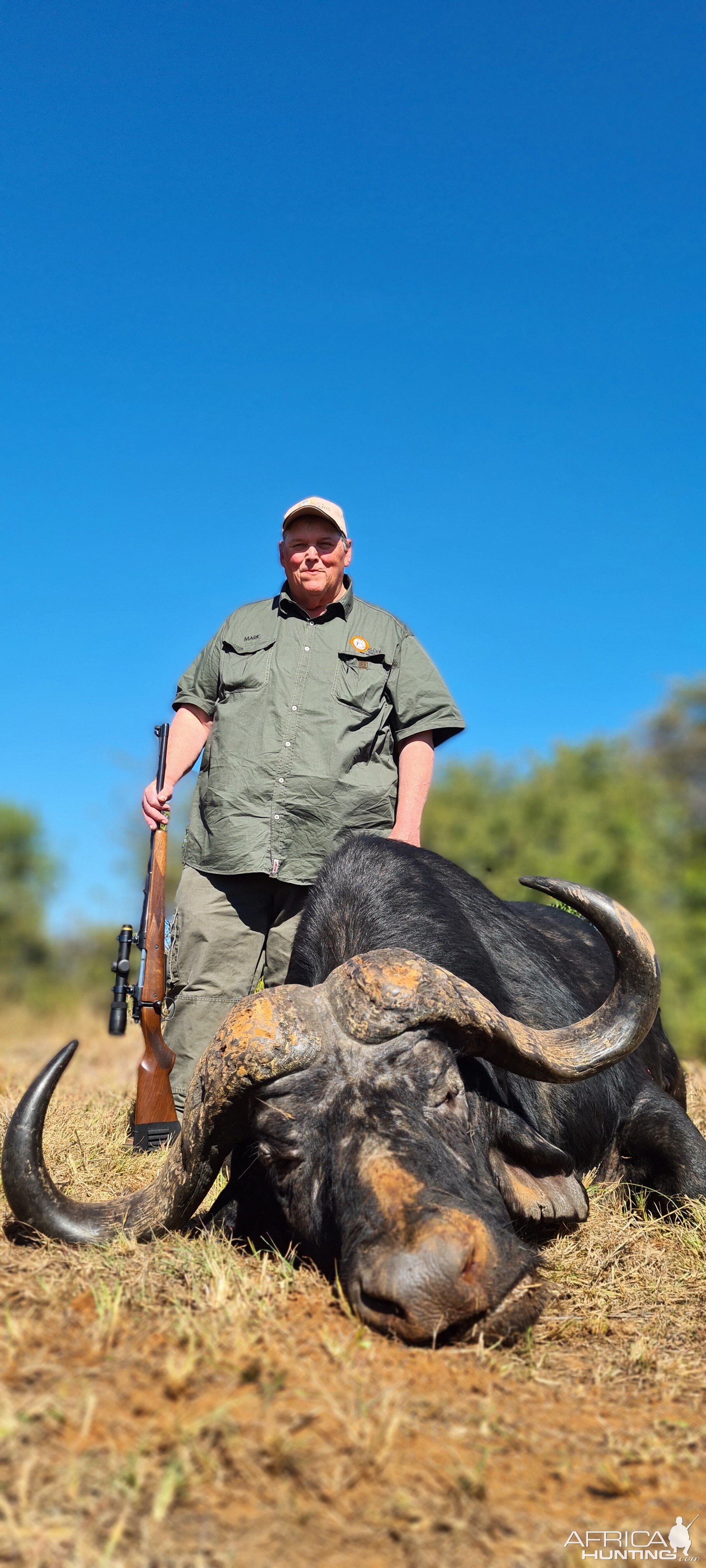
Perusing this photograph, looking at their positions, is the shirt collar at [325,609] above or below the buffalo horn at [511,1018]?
above

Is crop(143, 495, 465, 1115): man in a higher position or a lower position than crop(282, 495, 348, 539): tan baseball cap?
lower

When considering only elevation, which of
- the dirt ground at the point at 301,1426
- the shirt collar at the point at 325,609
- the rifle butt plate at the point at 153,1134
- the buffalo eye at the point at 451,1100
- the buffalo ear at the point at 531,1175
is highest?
the shirt collar at the point at 325,609

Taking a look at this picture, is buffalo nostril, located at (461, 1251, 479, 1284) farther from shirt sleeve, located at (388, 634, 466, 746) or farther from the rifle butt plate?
shirt sleeve, located at (388, 634, 466, 746)

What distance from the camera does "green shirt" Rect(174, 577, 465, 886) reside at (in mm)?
5547

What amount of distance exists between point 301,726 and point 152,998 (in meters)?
1.73

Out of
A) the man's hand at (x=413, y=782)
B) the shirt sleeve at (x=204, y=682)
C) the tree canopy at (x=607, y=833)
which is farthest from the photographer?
the tree canopy at (x=607, y=833)

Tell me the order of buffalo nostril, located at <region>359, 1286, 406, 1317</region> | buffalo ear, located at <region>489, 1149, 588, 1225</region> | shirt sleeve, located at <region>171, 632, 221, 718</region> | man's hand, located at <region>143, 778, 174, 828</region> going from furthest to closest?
shirt sleeve, located at <region>171, 632, 221, 718</region> → man's hand, located at <region>143, 778, 174, 828</region> → buffalo ear, located at <region>489, 1149, 588, 1225</region> → buffalo nostril, located at <region>359, 1286, 406, 1317</region>

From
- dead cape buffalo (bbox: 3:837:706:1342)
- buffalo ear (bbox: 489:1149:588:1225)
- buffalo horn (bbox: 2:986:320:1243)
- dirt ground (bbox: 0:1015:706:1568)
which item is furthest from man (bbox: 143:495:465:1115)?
dirt ground (bbox: 0:1015:706:1568)

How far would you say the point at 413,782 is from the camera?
5.73m

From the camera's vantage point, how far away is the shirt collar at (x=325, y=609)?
19.6 feet

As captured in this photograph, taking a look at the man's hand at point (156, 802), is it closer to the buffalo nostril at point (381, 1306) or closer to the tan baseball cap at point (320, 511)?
the tan baseball cap at point (320, 511)

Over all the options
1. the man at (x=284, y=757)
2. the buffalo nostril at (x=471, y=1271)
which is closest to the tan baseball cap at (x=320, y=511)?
the man at (x=284, y=757)

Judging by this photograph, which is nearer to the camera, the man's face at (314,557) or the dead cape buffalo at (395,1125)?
the dead cape buffalo at (395,1125)

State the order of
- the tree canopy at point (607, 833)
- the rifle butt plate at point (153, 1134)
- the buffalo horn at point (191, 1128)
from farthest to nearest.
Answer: the tree canopy at point (607, 833) < the rifle butt plate at point (153, 1134) < the buffalo horn at point (191, 1128)
